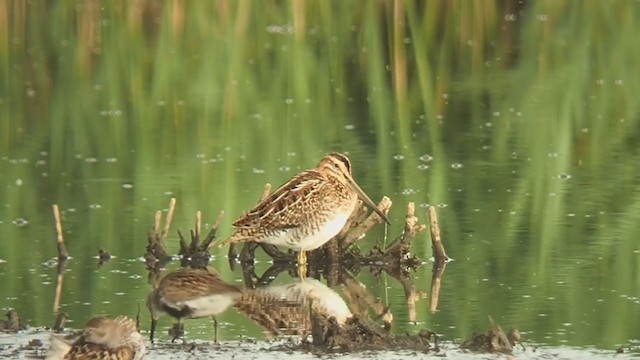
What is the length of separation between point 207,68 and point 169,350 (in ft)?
29.6

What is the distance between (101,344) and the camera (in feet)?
22.7

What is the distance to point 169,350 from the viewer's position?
7688mm

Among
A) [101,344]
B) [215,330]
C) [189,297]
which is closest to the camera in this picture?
[101,344]

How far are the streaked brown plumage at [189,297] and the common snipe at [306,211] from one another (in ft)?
4.38

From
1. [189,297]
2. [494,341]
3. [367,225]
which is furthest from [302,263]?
[494,341]

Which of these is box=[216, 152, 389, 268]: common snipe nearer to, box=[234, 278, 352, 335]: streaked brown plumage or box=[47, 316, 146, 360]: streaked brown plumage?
box=[234, 278, 352, 335]: streaked brown plumage

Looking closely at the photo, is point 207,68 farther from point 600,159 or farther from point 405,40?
point 600,159

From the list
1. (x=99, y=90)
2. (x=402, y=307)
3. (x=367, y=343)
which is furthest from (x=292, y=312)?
(x=99, y=90)

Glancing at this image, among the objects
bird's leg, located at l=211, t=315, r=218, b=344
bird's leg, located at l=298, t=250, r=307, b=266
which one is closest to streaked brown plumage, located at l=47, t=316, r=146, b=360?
bird's leg, located at l=211, t=315, r=218, b=344

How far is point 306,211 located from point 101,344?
10.1 ft

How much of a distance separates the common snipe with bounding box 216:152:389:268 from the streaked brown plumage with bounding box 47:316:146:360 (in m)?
2.74

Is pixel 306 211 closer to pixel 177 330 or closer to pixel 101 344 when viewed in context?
pixel 177 330

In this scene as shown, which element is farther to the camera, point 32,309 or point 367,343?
point 32,309

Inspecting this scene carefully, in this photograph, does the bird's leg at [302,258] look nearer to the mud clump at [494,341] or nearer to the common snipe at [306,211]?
the common snipe at [306,211]
